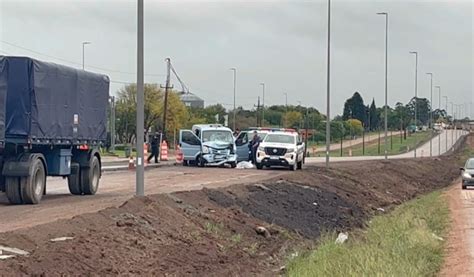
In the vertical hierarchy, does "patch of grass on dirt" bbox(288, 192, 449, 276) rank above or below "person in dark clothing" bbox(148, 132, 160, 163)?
below

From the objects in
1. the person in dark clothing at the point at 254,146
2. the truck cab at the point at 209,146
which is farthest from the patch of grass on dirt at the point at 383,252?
the person in dark clothing at the point at 254,146

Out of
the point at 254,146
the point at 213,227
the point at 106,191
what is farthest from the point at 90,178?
the point at 254,146

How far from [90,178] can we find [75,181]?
17.2 inches

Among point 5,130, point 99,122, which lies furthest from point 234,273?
point 99,122

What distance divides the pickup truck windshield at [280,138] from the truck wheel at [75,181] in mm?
22134

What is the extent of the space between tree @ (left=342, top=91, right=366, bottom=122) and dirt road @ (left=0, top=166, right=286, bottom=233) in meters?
125

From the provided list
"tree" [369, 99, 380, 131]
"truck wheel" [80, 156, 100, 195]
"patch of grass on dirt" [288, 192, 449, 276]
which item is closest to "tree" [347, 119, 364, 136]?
"tree" [369, 99, 380, 131]

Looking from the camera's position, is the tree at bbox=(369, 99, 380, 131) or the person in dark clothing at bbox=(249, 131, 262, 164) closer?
the person in dark clothing at bbox=(249, 131, 262, 164)

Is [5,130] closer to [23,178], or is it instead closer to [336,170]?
[23,178]

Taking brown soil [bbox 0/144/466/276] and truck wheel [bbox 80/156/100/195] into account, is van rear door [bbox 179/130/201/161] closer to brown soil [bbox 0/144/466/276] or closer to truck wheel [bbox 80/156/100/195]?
brown soil [bbox 0/144/466/276]

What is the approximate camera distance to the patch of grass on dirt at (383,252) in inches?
738

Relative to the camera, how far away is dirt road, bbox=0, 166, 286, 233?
66.3 feet

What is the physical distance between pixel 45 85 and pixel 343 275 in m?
9.67

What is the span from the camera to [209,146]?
1924 inches
